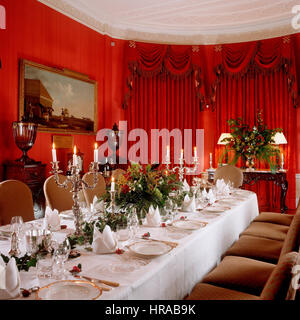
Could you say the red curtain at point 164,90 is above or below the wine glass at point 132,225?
above

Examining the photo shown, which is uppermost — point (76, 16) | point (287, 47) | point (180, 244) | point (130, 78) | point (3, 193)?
point (76, 16)

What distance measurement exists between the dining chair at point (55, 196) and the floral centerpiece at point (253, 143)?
3551 mm

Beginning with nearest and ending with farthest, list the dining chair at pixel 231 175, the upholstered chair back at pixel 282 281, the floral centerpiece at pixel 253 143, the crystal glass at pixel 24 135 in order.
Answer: the upholstered chair back at pixel 282 281, the crystal glass at pixel 24 135, the dining chair at pixel 231 175, the floral centerpiece at pixel 253 143

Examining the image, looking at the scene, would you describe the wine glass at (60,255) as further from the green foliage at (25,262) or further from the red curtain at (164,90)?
the red curtain at (164,90)

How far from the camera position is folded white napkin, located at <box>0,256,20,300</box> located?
112cm

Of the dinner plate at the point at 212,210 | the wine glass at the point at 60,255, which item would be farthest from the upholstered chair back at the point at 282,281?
the dinner plate at the point at 212,210

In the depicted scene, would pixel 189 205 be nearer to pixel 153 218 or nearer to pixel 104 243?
pixel 153 218

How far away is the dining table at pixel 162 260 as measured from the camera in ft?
4.23

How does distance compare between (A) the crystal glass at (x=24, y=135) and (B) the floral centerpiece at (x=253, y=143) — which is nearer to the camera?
(A) the crystal glass at (x=24, y=135)

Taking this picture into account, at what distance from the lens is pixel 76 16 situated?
5.27m

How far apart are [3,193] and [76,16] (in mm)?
3943

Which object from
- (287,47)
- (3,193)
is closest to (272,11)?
(287,47)

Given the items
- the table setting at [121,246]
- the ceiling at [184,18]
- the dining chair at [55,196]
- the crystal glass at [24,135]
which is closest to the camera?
the table setting at [121,246]
